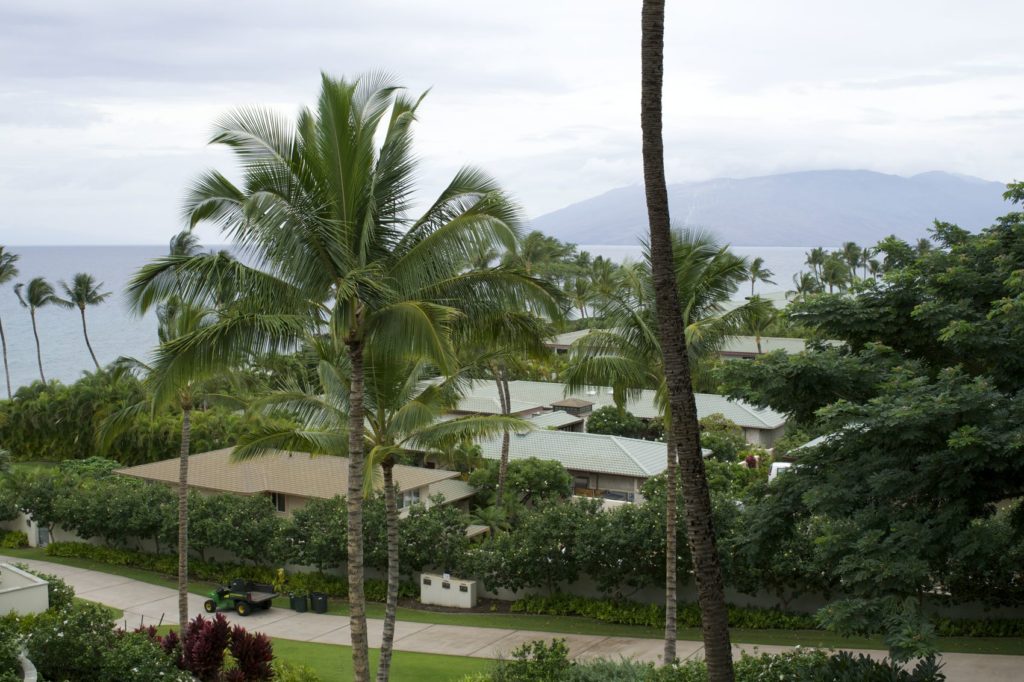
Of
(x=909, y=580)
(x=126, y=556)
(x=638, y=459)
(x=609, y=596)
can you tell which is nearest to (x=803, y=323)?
(x=909, y=580)

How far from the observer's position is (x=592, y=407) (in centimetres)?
5369

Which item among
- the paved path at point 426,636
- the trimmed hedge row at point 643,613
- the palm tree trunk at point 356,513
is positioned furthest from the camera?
the trimmed hedge row at point 643,613

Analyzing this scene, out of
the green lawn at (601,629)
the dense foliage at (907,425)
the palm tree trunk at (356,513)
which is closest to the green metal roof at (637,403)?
the green lawn at (601,629)

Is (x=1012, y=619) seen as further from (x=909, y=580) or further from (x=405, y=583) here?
(x=405, y=583)

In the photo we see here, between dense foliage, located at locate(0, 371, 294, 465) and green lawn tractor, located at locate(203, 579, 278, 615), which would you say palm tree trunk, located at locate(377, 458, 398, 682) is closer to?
green lawn tractor, located at locate(203, 579, 278, 615)

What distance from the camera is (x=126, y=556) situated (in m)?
32.5

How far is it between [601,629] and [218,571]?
13393mm

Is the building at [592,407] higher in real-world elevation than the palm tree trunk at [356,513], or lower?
higher

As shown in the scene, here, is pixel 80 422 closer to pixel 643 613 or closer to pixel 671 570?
pixel 643 613

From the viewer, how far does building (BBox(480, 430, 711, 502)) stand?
120 feet

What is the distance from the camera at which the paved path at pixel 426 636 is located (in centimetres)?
1864

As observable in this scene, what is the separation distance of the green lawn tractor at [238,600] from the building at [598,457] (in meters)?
11.1

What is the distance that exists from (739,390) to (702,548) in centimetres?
457

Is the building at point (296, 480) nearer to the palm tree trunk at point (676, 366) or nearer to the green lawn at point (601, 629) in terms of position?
the green lawn at point (601, 629)
